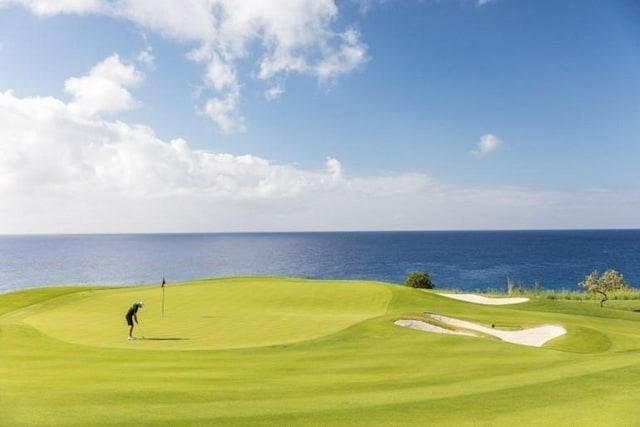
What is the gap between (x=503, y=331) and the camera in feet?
74.2

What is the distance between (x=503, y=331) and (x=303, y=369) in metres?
12.6

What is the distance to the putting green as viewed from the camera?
61.5 ft

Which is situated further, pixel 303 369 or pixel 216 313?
pixel 216 313

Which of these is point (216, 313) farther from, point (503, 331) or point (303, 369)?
point (503, 331)

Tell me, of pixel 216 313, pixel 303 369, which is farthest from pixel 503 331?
pixel 216 313

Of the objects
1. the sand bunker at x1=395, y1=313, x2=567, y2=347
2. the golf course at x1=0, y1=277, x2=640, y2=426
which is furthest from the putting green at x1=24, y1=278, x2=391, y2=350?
the sand bunker at x1=395, y1=313, x2=567, y2=347

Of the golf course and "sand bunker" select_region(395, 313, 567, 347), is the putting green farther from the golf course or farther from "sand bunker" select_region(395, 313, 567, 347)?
"sand bunker" select_region(395, 313, 567, 347)

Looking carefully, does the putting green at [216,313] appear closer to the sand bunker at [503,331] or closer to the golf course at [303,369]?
the golf course at [303,369]

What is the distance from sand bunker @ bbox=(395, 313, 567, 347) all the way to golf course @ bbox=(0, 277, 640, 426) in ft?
0.51

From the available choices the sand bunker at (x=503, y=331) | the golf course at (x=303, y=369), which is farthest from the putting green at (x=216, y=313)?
the sand bunker at (x=503, y=331)

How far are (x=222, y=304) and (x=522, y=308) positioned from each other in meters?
19.5

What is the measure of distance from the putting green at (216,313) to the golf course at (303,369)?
0.14 meters

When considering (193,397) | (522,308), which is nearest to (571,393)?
(193,397)

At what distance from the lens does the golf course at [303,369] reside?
938cm
